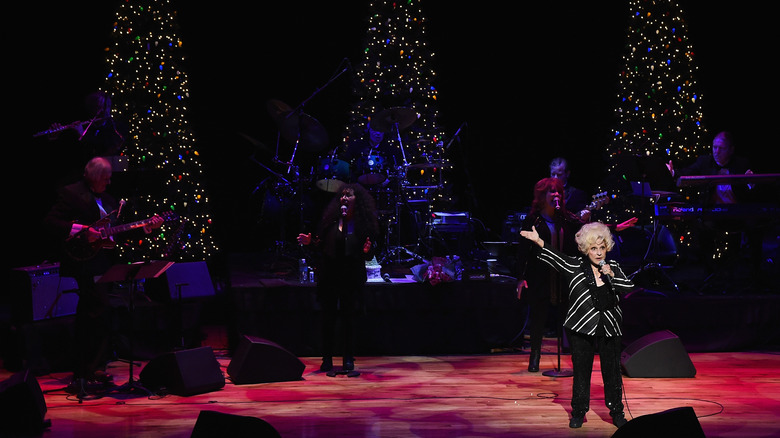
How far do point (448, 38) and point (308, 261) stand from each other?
5859 mm

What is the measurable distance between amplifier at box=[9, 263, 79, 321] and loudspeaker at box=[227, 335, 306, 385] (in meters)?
1.83

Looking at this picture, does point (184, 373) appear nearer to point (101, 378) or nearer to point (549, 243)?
point (101, 378)

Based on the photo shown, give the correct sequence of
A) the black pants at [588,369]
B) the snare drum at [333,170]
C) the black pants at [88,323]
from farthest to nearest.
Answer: the snare drum at [333,170]
the black pants at [88,323]
the black pants at [588,369]

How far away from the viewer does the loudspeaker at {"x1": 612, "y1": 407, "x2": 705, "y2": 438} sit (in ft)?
14.2

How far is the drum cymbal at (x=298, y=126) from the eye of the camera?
11.1m

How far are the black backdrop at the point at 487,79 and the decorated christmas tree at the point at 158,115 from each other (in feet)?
5.69

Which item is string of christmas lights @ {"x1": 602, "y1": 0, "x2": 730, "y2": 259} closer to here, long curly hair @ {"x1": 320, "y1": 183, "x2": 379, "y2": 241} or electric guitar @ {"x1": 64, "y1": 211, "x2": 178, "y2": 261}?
long curly hair @ {"x1": 320, "y1": 183, "x2": 379, "y2": 241}

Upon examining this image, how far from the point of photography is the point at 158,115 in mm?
11961

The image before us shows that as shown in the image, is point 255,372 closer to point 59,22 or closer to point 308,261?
point 308,261

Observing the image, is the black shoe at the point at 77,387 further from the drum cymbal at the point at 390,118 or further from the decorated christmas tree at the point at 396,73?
the decorated christmas tree at the point at 396,73

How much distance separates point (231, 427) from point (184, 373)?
3315mm

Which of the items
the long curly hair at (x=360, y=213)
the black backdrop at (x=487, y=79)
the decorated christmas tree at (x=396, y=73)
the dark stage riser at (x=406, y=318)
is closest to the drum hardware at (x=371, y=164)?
the decorated christmas tree at (x=396, y=73)

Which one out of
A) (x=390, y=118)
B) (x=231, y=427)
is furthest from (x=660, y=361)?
(x=390, y=118)

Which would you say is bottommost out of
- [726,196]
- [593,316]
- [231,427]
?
[231,427]
